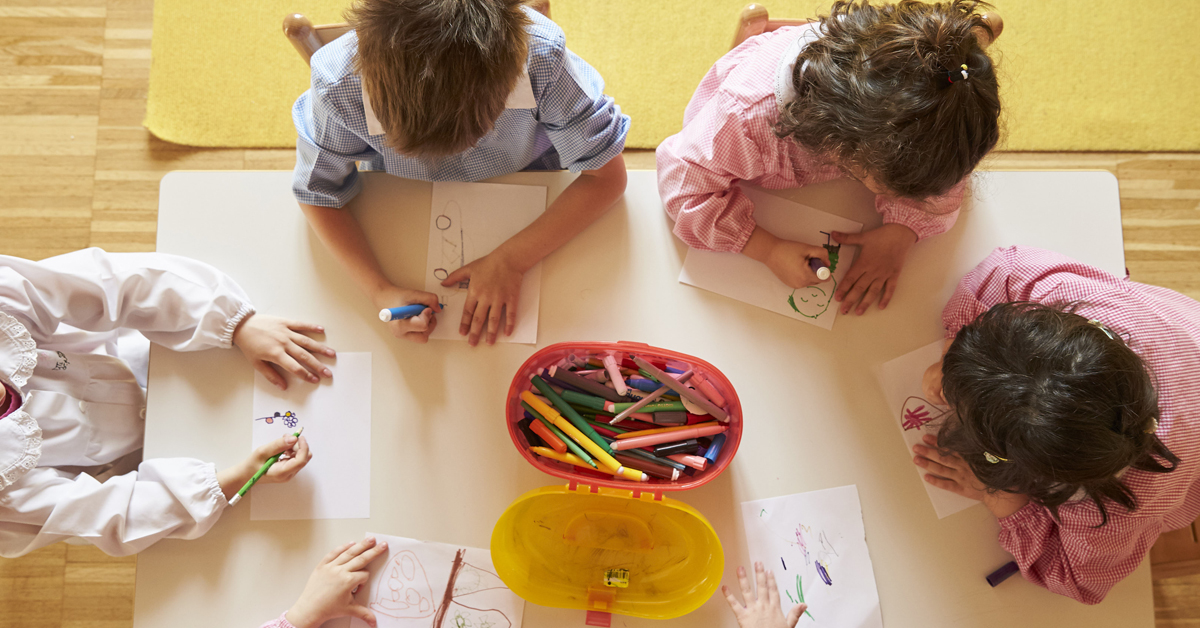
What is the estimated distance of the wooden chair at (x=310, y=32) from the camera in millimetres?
785

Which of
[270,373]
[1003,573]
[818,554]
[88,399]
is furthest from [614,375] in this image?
[88,399]

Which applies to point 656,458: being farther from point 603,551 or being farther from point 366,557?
point 366,557

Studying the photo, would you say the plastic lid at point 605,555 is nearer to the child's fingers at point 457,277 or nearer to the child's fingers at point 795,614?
the child's fingers at point 795,614

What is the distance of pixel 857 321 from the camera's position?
88cm

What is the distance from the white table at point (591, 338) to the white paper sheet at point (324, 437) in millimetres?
17

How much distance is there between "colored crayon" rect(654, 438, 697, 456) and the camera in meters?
0.82

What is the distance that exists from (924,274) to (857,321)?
115 millimetres

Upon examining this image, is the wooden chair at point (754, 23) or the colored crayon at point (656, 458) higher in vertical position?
the wooden chair at point (754, 23)

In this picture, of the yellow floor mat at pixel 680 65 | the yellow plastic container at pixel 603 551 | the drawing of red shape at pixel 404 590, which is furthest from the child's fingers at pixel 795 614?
the yellow floor mat at pixel 680 65

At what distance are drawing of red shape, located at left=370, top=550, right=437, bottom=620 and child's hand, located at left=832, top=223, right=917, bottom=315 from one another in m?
0.66

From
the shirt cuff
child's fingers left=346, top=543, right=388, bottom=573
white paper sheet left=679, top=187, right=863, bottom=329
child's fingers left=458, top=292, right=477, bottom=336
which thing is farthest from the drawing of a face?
the shirt cuff

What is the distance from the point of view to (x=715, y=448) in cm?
82

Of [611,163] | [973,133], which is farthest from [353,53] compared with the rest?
[973,133]

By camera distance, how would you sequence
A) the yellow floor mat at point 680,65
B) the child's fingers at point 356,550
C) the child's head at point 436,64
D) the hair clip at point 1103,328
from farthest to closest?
the yellow floor mat at point 680,65, the child's fingers at point 356,550, the hair clip at point 1103,328, the child's head at point 436,64
